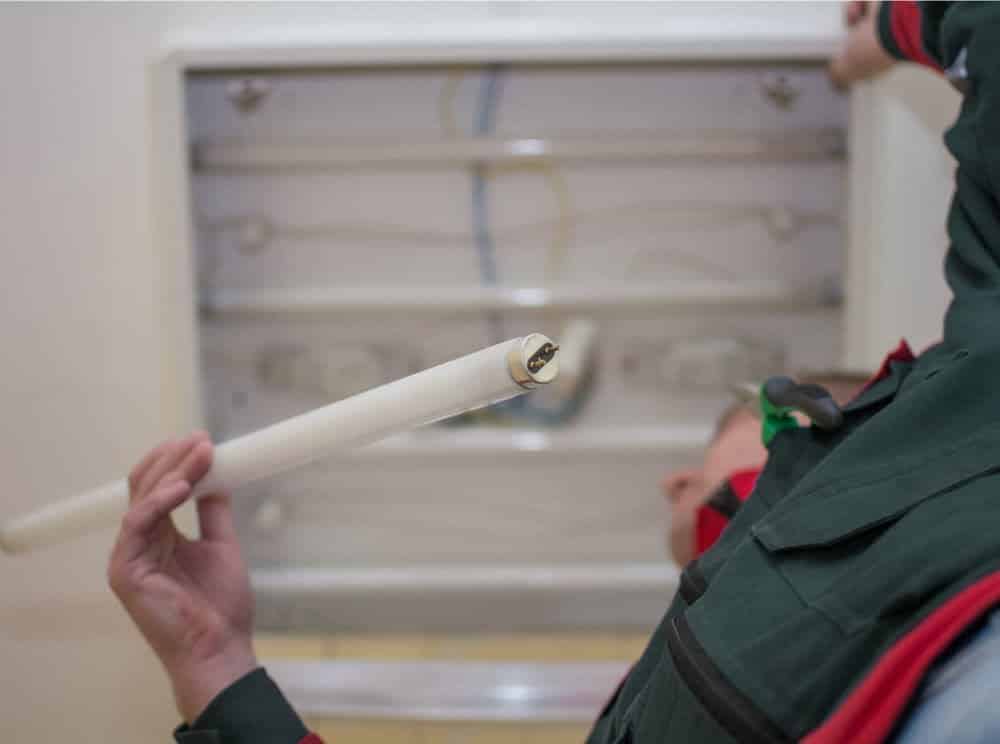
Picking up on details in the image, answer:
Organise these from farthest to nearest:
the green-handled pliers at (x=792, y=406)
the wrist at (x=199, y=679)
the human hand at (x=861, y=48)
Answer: the human hand at (x=861, y=48) → the wrist at (x=199, y=679) → the green-handled pliers at (x=792, y=406)

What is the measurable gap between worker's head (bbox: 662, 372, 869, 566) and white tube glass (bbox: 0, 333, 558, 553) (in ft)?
1.34

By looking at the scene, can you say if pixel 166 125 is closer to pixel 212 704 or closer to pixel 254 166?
pixel 254 166

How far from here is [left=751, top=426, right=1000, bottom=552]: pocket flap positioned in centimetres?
41

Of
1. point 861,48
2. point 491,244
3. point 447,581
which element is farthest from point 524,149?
point 447,581

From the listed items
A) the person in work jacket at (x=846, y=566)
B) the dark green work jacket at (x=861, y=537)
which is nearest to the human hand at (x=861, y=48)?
the person in work jacket at (x=846, y=566)

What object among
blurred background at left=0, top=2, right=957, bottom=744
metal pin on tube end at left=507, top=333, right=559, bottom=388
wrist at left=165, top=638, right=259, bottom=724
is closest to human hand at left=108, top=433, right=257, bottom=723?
wrist at left=165, top=638, right=259, bottom=724

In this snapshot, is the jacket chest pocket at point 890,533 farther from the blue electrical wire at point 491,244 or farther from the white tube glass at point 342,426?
the blue electrical wire at point 491,244

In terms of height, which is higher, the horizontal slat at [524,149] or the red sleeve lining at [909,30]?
the red sleeve lining at [909,30]

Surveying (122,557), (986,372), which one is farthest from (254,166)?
(986,372)

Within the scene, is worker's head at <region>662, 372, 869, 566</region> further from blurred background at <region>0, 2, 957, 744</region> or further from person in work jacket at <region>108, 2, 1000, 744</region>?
person in work jacket at <region>108, 2, 1000, 744</region>

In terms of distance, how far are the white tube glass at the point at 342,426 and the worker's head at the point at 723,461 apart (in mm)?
407

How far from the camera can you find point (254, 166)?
1.01m

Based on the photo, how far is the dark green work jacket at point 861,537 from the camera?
38cm

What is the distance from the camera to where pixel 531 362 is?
1.39ft
